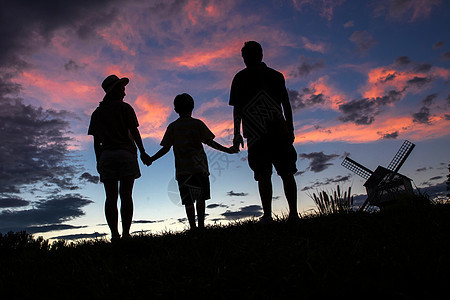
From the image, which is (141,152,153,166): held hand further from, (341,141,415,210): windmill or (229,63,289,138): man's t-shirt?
(341,141,415,210): windmill

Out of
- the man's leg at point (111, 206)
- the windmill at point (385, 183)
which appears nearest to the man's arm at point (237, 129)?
the man's leg at point (111, 206)

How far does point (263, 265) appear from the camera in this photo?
3361mm

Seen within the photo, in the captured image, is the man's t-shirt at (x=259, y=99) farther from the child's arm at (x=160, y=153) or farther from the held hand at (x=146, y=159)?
the held hand at (x=146, y=159)

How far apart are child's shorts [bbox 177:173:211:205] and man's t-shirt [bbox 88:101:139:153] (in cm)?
118

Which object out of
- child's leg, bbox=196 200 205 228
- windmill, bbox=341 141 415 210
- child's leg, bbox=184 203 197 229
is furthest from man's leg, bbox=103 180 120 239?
windmill, bbox=341 141 415 210

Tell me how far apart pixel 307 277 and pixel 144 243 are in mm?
2763

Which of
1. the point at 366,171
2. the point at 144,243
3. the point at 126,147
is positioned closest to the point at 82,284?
the point at 144,243

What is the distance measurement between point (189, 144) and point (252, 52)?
2.04 meters

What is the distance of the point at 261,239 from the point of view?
4461 mm

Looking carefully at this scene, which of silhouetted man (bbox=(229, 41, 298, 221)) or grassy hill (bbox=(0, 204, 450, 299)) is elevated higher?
silhouetted man (bbox=(229, 41, 298, 221))

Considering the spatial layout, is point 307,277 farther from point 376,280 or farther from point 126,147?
point 126,147

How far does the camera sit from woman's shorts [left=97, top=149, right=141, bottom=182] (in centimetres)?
610

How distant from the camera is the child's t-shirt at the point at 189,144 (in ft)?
20.9

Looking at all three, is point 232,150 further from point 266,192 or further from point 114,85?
point 114,85
